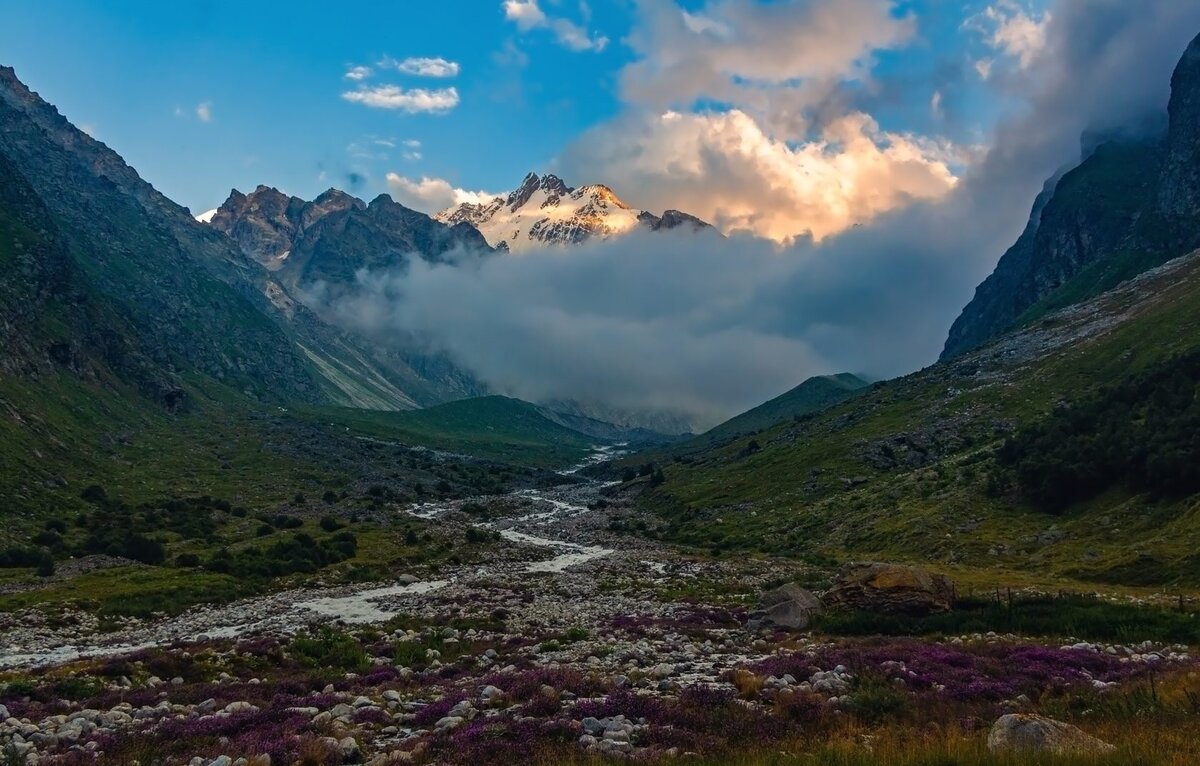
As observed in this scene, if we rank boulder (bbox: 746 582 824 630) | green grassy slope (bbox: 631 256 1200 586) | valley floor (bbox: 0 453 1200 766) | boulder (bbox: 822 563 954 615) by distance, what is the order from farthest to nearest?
1. green grassy slope (bbox: 631 256 1200 586)
2. boulder (bbox: 746 582 824 630)
3. boulder (bbox: 822 563 954 615)
4. valley floor (bbox: 0 453 1200 766)

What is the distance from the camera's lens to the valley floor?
1459 centimetres

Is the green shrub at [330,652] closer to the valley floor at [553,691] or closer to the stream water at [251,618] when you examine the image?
the valley floor at [553,691]

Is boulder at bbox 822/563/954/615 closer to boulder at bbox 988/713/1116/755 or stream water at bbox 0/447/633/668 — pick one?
boulder at bbox 988/713/1116/755

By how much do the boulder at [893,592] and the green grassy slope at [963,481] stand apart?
1793cm

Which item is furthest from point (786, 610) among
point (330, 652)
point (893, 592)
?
point (330, 652)

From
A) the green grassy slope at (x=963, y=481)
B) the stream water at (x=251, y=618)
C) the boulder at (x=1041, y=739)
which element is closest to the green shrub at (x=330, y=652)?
the stream water at (x=251, y=618)

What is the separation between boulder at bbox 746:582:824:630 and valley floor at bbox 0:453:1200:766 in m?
1.51

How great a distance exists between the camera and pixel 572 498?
173250 millimetres

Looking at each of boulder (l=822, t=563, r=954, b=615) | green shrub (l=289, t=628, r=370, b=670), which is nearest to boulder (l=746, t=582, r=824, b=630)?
boulder (l=822, t=563, r=954, b=615)

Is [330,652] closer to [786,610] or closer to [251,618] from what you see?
[251,618]

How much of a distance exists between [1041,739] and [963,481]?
263 ft

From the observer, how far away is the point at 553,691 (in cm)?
1988

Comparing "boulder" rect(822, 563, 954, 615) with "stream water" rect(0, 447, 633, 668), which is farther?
"boulder" rect(822, 563, 954, 615)

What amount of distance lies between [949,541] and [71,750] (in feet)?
222
